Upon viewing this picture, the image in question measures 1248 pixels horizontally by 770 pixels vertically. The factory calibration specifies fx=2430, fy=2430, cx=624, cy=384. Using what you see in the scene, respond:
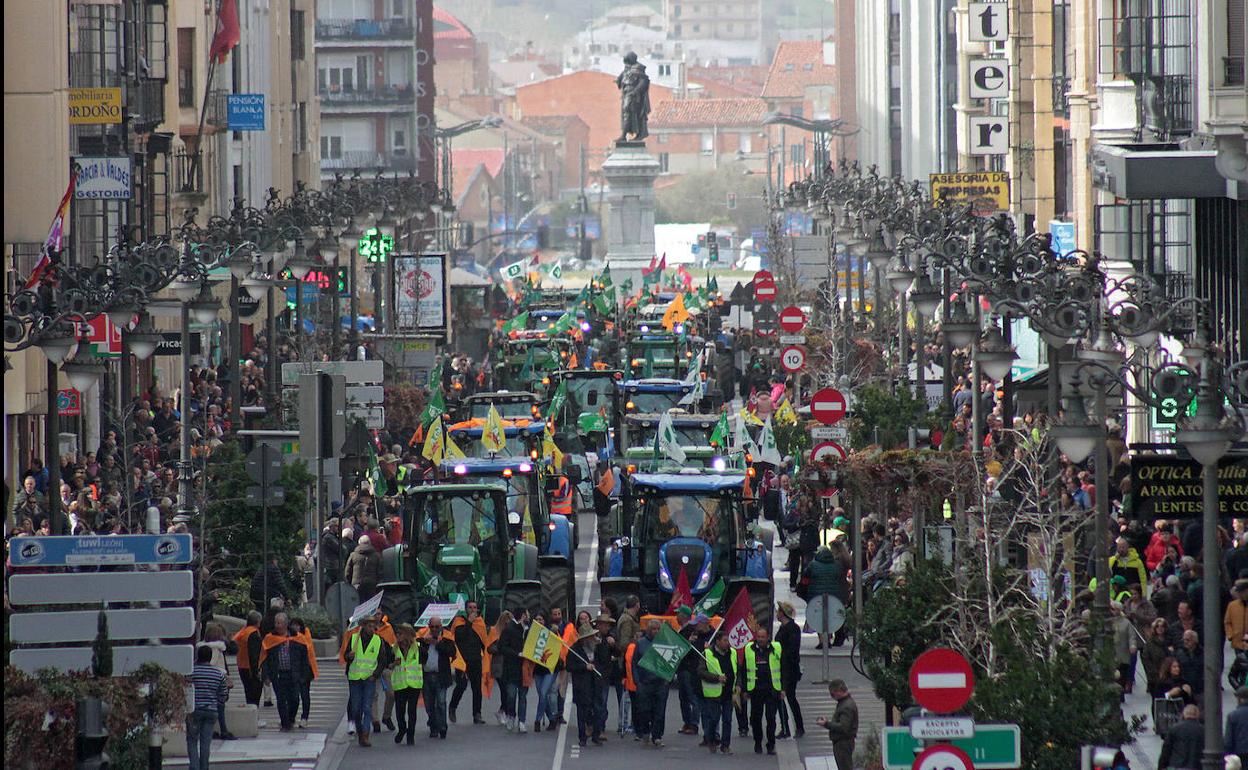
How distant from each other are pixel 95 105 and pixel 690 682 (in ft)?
60.8

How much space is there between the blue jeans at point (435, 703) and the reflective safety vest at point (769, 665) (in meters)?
2.93

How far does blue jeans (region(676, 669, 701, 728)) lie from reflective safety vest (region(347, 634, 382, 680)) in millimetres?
2906

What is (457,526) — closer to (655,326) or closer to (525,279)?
(655,326)

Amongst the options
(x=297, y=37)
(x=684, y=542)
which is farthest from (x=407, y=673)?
(x=297, y=37)

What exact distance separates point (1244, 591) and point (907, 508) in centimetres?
523

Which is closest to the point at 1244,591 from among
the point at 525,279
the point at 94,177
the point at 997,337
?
the point at 997,337

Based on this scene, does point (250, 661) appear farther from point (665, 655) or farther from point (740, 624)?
point (740, 624)

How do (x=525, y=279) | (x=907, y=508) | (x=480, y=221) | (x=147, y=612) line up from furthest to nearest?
(x=480, y=221) < (x=525, y=279) < (x=907, y=508) < (x=147, y=612)

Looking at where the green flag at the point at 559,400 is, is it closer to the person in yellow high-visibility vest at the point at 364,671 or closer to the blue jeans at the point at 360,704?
the person in yellow high-visibility vest at the point at 364,671

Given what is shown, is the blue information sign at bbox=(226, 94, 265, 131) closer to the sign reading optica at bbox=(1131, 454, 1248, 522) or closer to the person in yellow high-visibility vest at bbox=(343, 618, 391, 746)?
the person in yellow high-visibility vest at bbox=(343, 618, 391, 746)

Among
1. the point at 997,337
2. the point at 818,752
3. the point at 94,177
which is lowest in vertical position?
the point at 818,752

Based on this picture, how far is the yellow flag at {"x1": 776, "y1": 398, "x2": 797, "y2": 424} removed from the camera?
42281 mm

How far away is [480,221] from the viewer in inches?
7416

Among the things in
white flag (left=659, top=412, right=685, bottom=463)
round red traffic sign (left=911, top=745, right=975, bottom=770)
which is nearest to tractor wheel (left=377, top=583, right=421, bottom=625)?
white flag (left=659, top=412, right=685, bottom=463)
